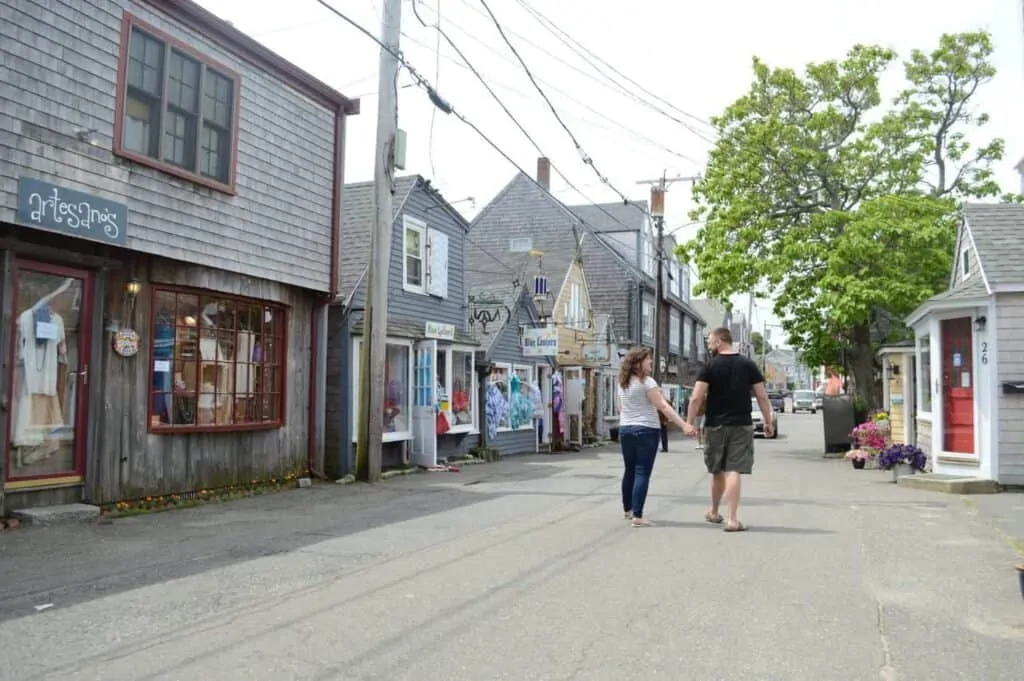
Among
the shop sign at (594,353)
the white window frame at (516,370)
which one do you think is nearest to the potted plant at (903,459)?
the white window frame at (516,370)

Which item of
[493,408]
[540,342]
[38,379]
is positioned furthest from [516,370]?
[38,379]

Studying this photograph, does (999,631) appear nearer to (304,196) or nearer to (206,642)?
(206,642)

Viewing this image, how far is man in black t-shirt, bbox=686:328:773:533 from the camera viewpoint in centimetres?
851

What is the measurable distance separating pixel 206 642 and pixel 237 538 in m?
3.71

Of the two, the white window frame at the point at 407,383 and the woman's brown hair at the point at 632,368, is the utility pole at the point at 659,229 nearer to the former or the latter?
the white window frame at the point at 407,383

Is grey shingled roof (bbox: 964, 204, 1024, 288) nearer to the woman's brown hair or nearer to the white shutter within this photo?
the woman's brown hair

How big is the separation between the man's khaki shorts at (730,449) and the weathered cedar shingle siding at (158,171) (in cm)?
671

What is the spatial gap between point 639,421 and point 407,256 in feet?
30.5

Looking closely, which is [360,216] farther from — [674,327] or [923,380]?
[674,327]

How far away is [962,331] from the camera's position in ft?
45.9

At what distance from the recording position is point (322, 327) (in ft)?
46.7

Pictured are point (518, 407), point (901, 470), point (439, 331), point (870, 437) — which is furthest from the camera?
point (518, 407)

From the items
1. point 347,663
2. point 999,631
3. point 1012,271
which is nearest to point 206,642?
point 347,663

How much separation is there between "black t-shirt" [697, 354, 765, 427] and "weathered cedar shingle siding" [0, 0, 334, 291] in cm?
659
